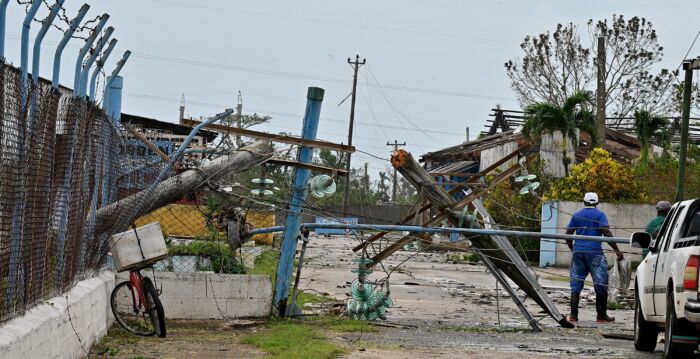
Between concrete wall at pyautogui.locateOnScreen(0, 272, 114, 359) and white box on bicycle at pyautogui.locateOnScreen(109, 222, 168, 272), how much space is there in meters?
0.35

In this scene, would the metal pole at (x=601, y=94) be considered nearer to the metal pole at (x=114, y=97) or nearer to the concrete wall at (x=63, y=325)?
the metal pole at (x=114, y=97)

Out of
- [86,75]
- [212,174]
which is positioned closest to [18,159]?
[86,75]

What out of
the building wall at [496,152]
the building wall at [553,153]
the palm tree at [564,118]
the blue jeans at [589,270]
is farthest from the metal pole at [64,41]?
the building wall at [496,152]

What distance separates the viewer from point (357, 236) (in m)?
16.4

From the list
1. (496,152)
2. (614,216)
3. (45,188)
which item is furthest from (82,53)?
(496,152)

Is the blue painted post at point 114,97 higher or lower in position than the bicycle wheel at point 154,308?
higher

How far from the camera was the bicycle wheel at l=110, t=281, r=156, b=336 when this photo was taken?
1356cm

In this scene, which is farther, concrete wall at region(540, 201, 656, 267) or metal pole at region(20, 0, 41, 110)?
concrete wall at region(540, 201, 656, 267)

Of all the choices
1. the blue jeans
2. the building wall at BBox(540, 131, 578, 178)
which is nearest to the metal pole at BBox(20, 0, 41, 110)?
the blue jeans

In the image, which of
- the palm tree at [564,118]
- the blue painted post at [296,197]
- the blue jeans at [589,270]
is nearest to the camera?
the blue painted post at [296,197]

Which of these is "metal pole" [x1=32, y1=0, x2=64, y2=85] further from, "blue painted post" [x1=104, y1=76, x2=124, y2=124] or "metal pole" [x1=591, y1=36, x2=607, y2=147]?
"metal pole" [x1=591, y1=36, x2=607, y2=147]

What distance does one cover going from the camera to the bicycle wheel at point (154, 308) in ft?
43.7

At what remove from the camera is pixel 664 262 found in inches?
488

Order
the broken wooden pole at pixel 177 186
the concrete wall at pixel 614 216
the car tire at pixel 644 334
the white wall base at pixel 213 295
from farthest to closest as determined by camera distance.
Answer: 1. the concrete wall at pixel 614 216
2. the white wall base at pixel 213 295
3. the broken wooden pole at pixel 177 186
4. the car tire at pixel 644 334
